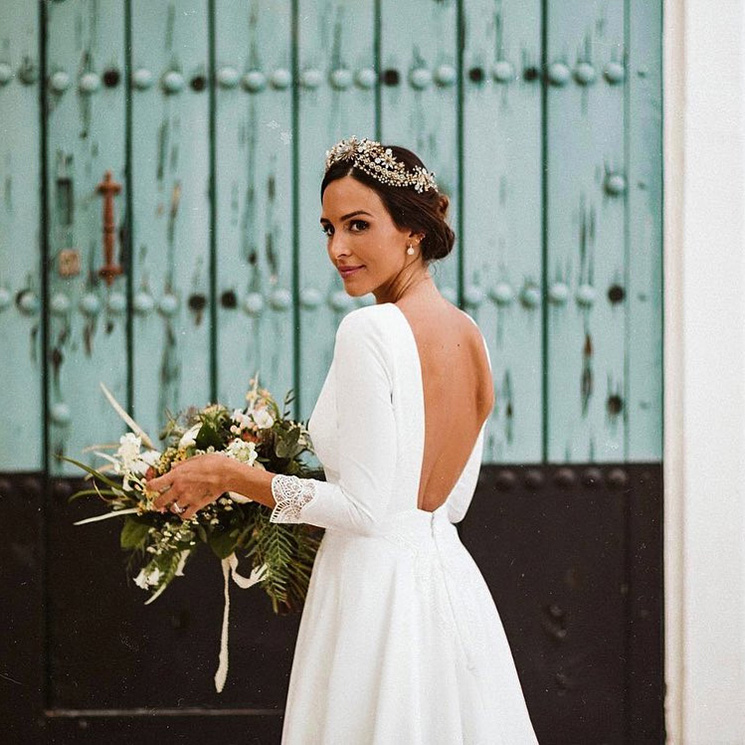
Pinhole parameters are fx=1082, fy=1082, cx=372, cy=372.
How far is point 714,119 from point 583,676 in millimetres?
1628

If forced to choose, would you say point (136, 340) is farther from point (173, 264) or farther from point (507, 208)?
point (507, 208)

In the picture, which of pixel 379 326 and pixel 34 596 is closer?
pixel 379 326

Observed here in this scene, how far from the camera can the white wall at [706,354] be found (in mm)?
3018

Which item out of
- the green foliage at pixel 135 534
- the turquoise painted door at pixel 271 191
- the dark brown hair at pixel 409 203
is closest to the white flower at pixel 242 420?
the green foliage at pixel 135 534

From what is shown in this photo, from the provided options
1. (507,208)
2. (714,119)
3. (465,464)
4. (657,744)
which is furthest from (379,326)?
(657,744)

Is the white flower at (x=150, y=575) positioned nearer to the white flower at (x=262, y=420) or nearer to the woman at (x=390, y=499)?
the woman at (x=390, y=499)

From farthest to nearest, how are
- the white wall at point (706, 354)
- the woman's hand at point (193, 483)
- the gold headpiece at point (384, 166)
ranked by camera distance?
1. the white wall at point (706, 354)
2. the gold headpiece at point (384, 166)
3. the woman's hand at point (193, 483)

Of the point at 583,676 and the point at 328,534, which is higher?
the point at 328,534

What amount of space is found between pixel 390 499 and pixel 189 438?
447 millimetres

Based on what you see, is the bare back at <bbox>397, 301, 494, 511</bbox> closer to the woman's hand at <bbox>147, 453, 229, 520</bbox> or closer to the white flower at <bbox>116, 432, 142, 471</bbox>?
the woman's hand at <bbox>147, 453, 229, 520</bbox>

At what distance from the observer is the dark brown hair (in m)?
2.07

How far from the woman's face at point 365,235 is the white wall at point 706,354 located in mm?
1266

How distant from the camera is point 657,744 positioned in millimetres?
3152

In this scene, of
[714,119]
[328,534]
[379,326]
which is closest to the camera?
[379,326]
